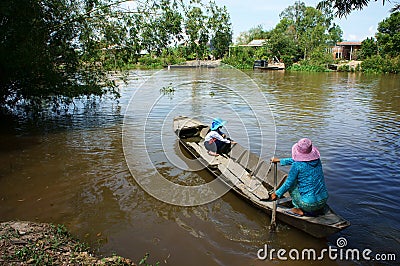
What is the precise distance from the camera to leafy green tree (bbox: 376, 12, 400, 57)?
32.3 metres

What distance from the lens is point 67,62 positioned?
9.62 meters

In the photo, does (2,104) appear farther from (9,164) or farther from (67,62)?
(9,164)

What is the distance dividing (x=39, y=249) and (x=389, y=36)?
39739 millimetres

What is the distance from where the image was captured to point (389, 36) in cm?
3350

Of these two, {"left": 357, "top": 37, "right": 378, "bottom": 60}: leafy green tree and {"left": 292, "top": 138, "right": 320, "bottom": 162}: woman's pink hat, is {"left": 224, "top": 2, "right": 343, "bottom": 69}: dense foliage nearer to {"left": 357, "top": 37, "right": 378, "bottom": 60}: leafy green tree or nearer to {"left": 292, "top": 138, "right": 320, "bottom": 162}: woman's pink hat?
{"left": 357, "top": 37, "right": 378, "bottom": 60}: leafy green tree

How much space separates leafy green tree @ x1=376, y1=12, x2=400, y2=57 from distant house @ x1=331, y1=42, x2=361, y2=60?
32.5 ft

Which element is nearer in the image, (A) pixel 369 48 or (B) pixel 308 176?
(B) pixel 308 176

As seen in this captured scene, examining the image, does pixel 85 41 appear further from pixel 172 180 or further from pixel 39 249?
pixel 39 249

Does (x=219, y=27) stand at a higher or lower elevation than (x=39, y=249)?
higher

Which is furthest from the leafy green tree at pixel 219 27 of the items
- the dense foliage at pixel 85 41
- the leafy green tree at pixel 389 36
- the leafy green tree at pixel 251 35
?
the leafy green tree at pixel 251 35

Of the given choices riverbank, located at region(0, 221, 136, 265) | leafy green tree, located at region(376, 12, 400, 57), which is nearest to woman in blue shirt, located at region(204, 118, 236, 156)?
riverbank, located at region(0, 221, 136, 265)

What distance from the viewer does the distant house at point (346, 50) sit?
45531 mm

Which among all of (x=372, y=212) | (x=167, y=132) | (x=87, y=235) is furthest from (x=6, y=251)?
(x=167, y=132)

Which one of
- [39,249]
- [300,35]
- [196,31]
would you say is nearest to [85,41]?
[196,31]
